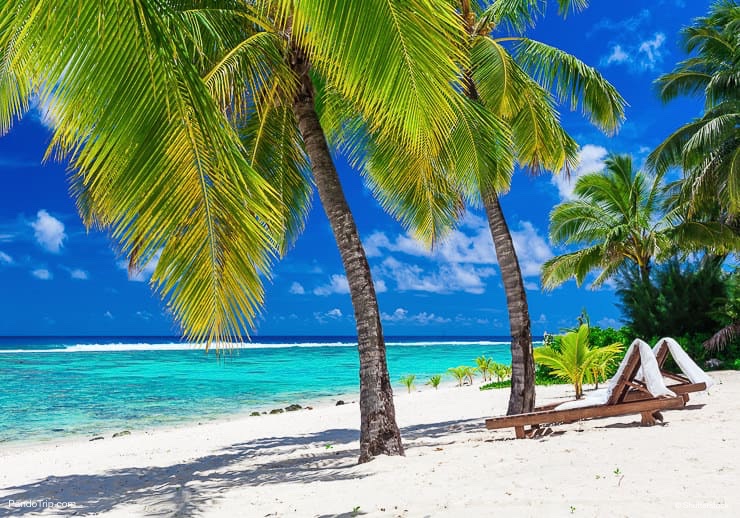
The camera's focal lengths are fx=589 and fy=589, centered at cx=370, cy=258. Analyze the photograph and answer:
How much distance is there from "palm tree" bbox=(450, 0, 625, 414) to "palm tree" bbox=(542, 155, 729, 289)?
36.1 ft

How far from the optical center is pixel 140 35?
366 centimetres

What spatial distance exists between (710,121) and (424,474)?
1495 centimetres

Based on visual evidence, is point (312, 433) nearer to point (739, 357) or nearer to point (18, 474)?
point (18, 474)

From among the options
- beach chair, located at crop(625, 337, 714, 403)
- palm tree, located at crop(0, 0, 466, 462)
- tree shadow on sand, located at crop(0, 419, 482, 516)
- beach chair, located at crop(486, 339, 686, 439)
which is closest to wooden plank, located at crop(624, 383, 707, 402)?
beach chair, located at crop(625, 337, 714, 403)

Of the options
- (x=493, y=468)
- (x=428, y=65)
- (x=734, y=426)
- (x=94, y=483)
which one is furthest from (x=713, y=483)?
(x=94, y=483)

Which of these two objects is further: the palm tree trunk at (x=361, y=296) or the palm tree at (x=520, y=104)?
the palm tree at (x=520, y=104)

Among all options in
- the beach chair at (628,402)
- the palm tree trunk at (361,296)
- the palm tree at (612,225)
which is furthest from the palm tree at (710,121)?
the palm tree trunk at (361,296)

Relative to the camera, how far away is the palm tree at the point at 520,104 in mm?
8953

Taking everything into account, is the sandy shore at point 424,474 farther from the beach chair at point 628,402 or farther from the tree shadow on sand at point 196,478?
the beach chair at point 628,402

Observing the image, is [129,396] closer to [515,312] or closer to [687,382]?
[515,312]

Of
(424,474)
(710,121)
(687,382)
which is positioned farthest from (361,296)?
(710,121)

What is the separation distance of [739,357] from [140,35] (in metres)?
16.6

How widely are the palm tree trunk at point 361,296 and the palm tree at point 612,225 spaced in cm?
1548

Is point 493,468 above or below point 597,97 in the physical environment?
below
